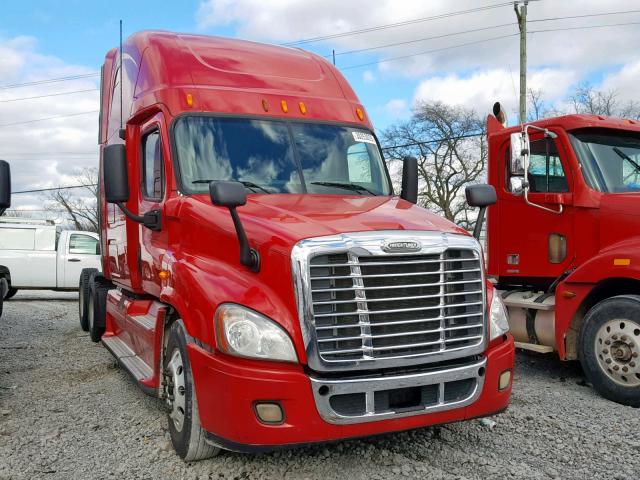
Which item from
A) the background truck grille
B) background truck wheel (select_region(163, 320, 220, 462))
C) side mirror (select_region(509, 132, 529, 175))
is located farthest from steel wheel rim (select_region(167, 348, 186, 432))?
side mirror (select_region(509, 132, 529, 175))

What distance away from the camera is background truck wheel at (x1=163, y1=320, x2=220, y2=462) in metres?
3.78

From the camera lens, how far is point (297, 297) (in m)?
3.41

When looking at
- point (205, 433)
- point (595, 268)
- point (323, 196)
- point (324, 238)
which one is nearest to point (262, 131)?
point (323, 196)

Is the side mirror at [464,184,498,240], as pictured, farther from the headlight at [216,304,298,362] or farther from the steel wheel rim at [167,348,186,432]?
the steel wheel rim at [167,348,186,432]

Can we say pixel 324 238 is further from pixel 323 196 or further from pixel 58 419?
pixel 58 419

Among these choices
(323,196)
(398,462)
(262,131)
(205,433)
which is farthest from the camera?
(262,131)

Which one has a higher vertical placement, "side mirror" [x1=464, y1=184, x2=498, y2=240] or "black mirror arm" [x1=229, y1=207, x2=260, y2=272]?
"side mirror" [x1=464, y1=184, x2=498, y2=240]

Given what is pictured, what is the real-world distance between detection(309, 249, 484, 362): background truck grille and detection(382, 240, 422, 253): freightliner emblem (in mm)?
43

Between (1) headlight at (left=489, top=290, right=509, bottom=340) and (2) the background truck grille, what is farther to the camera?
(1) headlight at (left=489, top=290, right=509, bottom=340)

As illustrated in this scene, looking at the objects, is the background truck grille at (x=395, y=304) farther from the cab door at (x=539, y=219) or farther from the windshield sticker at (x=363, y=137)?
the cab door at (x=539, y=219)

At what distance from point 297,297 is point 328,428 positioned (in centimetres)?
75

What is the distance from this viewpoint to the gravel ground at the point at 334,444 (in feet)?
→ 12.6

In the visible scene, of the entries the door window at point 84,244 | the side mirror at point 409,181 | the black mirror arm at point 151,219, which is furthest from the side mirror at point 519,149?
the door window at point 84,244

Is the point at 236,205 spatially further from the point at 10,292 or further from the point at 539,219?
the point at 10,292
